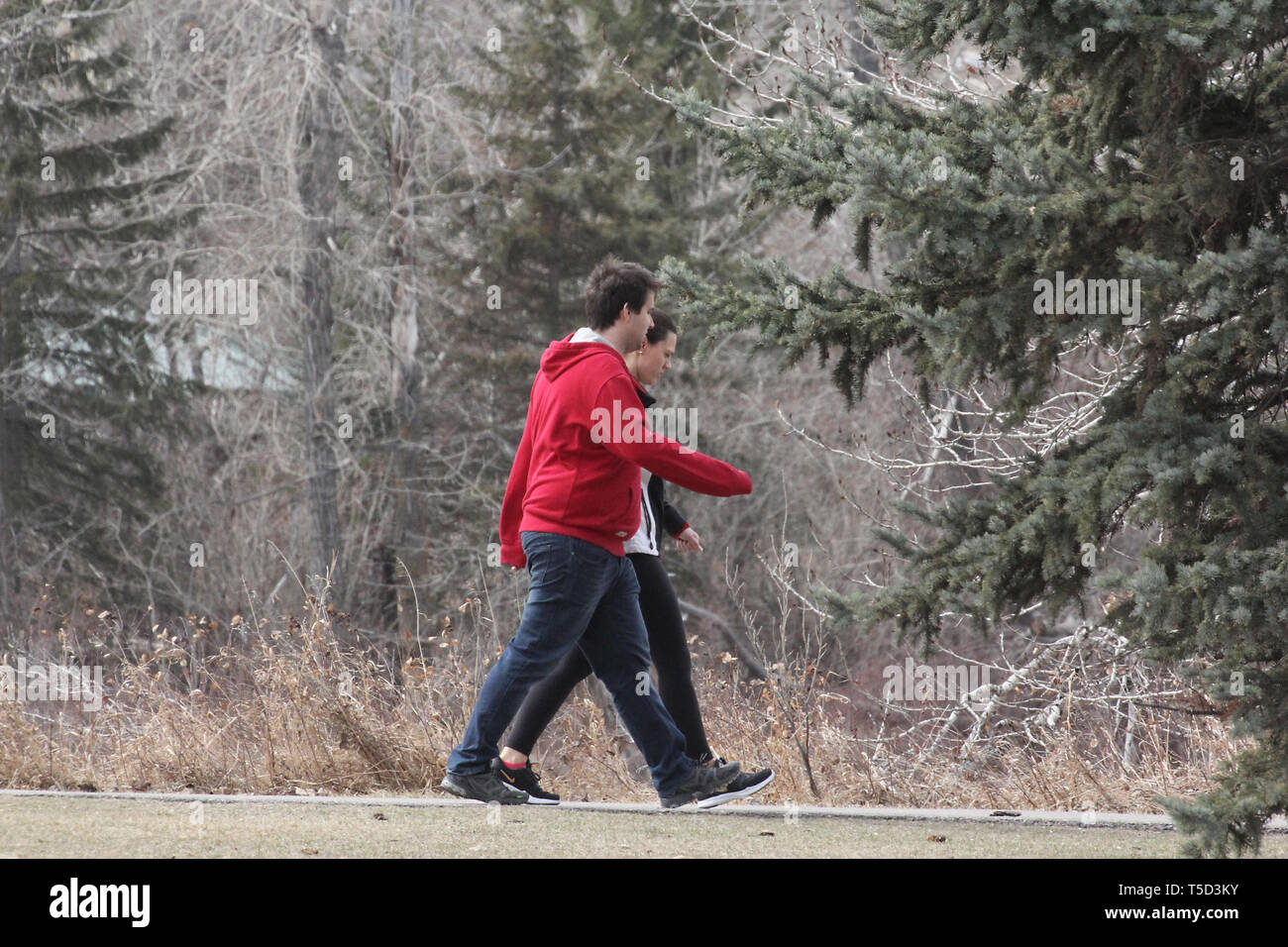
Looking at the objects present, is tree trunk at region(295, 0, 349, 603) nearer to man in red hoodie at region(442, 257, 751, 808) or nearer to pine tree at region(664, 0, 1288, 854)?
man in red hoodie at region(442, 257, 751, 808)

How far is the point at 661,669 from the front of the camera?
232 inches

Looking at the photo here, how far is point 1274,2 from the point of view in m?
3.89

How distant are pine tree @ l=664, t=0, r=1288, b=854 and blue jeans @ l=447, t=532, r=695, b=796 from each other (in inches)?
38.3

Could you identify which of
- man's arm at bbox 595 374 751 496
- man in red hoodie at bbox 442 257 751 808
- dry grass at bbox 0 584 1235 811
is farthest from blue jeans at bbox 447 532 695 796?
dry grass at bbox 0 584 1235 811

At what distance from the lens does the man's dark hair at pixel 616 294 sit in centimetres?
538

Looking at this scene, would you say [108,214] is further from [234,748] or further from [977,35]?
[977,35]

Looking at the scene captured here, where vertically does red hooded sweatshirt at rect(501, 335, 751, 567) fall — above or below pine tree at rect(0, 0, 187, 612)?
below

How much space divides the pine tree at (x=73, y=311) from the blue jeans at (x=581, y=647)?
17.0 meters

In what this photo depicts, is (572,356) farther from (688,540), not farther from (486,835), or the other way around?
(486,835)

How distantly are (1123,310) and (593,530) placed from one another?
1961 mm

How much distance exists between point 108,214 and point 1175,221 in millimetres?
21110

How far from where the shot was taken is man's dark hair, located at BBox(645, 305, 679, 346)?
5.79 metres

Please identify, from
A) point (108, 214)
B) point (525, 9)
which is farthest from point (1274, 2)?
point (108, 214)

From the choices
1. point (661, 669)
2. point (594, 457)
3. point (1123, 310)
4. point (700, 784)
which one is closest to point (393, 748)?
point (661, 669)
